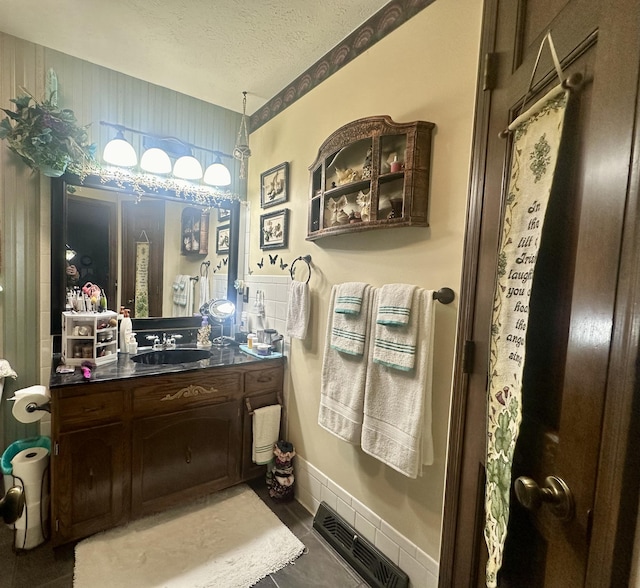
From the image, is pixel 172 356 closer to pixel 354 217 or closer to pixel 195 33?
pixel 354 217

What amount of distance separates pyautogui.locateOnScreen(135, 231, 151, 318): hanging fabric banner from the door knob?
2249 millimetres

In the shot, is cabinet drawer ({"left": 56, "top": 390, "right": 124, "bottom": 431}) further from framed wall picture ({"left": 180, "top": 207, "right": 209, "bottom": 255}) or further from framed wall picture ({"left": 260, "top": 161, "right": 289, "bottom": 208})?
framed wall picture ({"left": 260, "top": 161, "right": 289, "bottom": 208})

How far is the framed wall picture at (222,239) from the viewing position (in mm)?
2469

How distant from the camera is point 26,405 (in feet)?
5.04

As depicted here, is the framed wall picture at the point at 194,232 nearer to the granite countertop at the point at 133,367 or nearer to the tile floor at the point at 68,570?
the granite countertop at the point at 133,367

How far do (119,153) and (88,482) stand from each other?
183cm

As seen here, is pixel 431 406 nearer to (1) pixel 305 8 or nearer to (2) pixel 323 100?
(2) pixel 323 100

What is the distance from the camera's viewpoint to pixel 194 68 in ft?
6.36

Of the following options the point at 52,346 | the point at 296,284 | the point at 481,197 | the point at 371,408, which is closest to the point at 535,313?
the point at 481,197

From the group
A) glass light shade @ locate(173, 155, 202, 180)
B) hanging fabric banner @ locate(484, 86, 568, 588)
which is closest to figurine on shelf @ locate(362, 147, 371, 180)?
hanging fabric banner @ locate(484, 86, 568, 588)

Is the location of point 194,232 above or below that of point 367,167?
below

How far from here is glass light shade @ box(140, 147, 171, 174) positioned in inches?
82.2

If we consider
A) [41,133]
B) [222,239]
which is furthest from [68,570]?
[41,133]

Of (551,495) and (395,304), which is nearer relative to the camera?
(551,495)
